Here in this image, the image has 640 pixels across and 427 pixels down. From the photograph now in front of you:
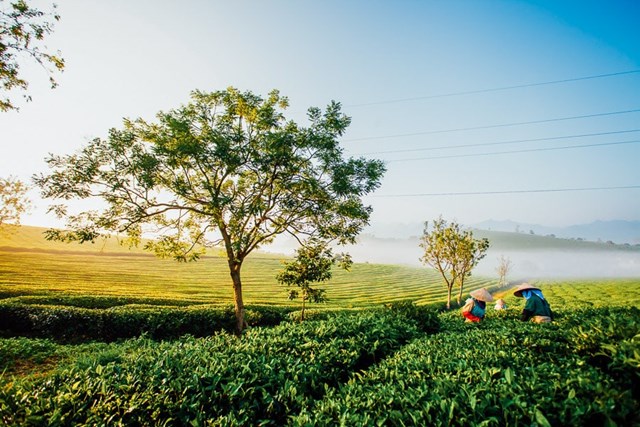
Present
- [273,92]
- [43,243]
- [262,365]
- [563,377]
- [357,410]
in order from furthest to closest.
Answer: [43,243] < [273,92] < [262,365] < [563,377] < [357,410]

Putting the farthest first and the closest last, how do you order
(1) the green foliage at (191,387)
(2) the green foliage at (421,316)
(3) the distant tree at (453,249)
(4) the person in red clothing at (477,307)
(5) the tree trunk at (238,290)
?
(3) the distant tree at (453,249), (5) the tree trunk at (238,290), (4) the person in red clothing at (477,307), (2) the green foliage at (421,316), (1) the green foliage at (191,387)

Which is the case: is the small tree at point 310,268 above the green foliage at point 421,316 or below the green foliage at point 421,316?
above

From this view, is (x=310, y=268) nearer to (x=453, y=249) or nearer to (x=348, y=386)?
(x=348, y=386)

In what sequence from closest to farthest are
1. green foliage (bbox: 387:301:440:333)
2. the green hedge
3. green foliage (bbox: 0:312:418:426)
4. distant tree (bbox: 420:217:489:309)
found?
green foliage (bbox: 0:312:418:426) < green foliage (bbox: 387:301:440:333) < the green hedge < distant tree (bbox: 420:217:489:309)

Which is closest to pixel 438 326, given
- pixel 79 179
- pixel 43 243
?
pixel 79 179

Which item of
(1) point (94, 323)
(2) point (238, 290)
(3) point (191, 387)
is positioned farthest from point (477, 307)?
(1) point (94, 323)

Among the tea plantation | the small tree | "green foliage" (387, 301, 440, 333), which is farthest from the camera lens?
the small tree

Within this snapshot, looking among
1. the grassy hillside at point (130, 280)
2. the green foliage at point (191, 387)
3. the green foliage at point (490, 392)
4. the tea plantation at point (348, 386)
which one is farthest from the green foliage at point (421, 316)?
the grassy hillside at point (130, 280)

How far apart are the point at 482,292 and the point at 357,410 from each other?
11.3 metres

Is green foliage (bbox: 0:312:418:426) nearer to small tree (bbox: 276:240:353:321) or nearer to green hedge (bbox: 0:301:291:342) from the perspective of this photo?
small tree (bbox: 276:240:353:321)

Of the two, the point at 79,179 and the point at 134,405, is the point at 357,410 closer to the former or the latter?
the point at 134,405

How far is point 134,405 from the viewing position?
371cm

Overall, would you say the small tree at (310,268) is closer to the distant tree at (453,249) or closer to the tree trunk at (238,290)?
the tree trunk at (238,290)

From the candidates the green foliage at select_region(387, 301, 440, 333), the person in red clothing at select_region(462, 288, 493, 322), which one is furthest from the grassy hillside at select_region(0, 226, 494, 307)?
the person in red clothing at select_region(462, 288, 493, 322)
